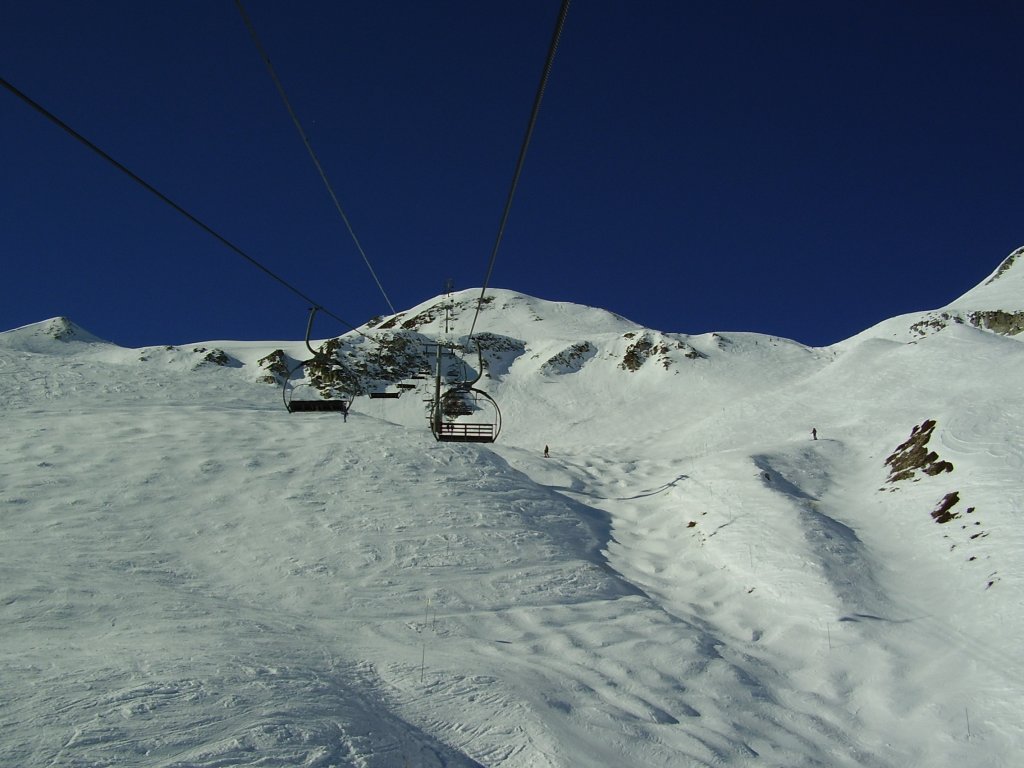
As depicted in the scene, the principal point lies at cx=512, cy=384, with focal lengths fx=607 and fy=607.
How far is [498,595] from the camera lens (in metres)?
13.0

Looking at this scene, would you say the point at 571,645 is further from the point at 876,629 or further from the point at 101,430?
the point at 101,430

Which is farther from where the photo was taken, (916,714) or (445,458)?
(445,458)

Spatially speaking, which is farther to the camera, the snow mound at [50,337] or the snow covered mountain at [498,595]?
the snow mound at [50,337]

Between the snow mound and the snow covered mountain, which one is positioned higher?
the snow mound

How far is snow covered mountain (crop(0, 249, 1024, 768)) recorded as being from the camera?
7.09 meters

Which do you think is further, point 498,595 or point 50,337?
point 50,337

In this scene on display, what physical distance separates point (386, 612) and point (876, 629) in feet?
31.6

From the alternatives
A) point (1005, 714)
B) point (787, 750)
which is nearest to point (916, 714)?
point (1005, 714)

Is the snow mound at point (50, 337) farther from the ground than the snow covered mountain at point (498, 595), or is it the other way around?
the snow mound at point (50, 337)

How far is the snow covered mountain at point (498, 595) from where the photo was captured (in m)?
7.09

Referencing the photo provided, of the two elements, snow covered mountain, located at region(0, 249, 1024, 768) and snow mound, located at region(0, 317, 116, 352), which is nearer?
snow covered mountain, located at region(0, 249, 1024, 768)

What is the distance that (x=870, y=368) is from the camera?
42.2 meters

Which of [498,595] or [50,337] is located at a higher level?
[50,337]

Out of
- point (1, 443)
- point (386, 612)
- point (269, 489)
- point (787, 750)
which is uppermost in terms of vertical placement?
point (1, 443)
